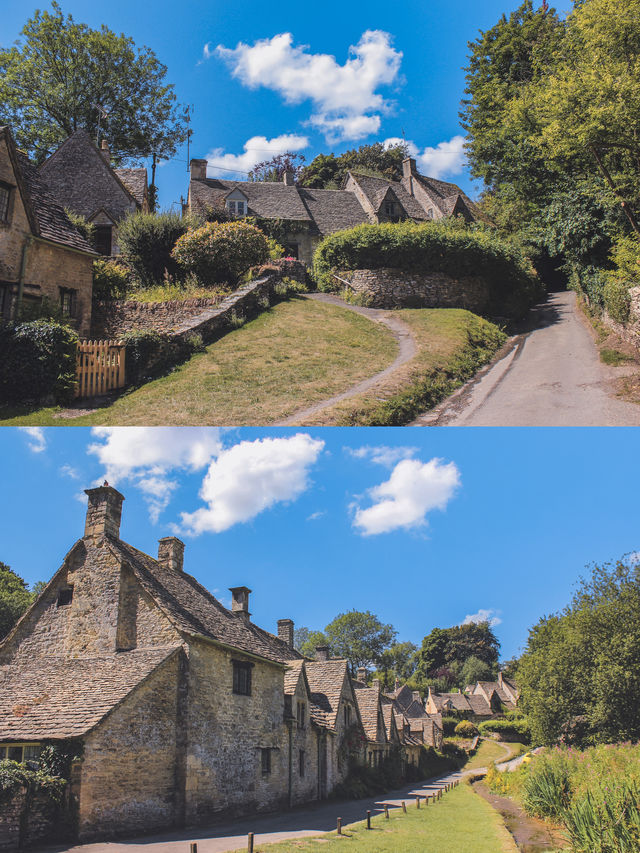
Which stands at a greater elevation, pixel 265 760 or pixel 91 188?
pixel 91 188

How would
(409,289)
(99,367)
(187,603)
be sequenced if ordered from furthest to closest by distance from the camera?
(409,289), (99,367), (187,603)

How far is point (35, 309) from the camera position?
2061 centimetres

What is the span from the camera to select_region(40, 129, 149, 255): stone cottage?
107 feet

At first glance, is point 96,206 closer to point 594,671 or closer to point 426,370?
point 426,370

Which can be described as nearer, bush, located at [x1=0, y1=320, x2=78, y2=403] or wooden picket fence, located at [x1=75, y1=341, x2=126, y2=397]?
bush, located at [x1=0, y1=320, x2=78, y2=403]

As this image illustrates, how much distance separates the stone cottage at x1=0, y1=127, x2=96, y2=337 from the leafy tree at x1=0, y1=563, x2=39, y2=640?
1217 inches

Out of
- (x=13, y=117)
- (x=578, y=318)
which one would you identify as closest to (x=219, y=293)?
(x=578, y=318)

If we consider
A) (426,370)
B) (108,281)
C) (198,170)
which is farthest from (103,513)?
(198,170)

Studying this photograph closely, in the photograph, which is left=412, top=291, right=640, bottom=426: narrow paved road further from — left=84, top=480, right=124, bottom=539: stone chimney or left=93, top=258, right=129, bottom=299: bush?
left=93, top=258, right=129, bottom=299: bush

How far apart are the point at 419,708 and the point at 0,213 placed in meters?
60.3

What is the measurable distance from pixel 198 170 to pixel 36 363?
1458 inches

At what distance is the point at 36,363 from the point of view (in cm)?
1719

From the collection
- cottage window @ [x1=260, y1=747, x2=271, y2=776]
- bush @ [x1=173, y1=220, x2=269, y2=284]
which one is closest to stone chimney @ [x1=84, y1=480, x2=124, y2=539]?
cottage window @ [x1=260, y1=747, x2=271, y2=776]

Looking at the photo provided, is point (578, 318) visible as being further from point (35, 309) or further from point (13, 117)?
point (13, 117)
